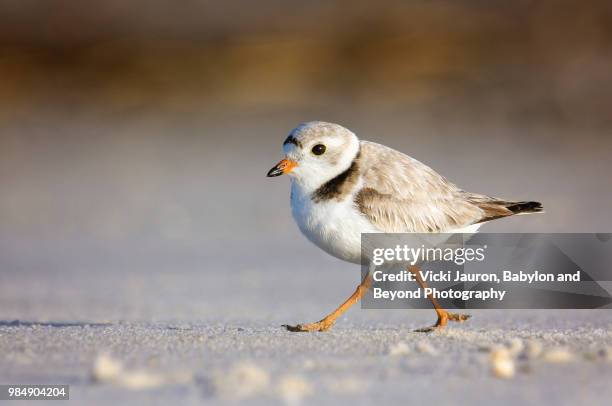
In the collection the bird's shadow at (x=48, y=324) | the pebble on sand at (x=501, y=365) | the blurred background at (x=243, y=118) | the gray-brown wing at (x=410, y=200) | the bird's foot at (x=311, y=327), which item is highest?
the blurred background at (x=243, y=118)

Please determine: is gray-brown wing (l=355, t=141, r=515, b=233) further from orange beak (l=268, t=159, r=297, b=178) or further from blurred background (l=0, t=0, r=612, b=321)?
blurred background (l=0, t=0, r=612, b=321)

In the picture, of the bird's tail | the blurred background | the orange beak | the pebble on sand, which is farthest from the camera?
the blurred background

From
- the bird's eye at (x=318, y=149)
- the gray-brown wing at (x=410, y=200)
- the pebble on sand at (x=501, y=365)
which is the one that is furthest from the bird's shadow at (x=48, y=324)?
the pebble on sand at (x=501, y=365)

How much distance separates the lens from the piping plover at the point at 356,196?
4917mm

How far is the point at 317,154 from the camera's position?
201 inches

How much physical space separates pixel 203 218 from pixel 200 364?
706 centimetres

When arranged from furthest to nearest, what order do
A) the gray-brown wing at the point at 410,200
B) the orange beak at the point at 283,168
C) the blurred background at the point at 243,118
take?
1. the blurred background at the point at 243,118
2. the orange beak at the point at 283,168
3. the gray-brown wing at the point at 410,200

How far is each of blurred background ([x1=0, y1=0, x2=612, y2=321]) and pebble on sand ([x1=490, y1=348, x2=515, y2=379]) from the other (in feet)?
12.7

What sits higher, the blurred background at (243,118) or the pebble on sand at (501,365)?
the blurred background at (243,118)

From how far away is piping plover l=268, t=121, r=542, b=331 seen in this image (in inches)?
194

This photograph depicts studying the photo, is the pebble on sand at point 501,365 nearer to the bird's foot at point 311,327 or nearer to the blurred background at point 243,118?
the bird's foot at point 311,327

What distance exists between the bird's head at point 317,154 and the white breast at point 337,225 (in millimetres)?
162

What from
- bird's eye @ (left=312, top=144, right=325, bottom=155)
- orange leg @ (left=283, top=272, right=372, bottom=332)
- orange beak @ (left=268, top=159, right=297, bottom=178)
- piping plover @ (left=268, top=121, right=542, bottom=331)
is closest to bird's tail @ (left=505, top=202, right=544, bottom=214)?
piping plover @ (left=268, top=121, right=542, bottom=331)

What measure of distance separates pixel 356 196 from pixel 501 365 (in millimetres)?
1433
